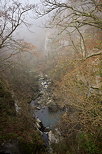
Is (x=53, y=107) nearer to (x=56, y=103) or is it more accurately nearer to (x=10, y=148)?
(x=56, y=103)

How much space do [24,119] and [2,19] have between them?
5206 mm

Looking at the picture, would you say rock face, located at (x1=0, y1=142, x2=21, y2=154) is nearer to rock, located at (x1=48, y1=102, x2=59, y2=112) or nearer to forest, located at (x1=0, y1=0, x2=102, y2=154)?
forest, located at (x1=0, y1=0, x2=102, y2=154)

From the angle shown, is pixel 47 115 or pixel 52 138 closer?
pixel 52 138

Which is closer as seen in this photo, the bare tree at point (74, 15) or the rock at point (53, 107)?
the bare tree at point (74, 15)

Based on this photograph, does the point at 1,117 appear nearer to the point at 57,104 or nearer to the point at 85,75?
the point at 85,75

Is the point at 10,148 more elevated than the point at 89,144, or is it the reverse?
the point at 89,144

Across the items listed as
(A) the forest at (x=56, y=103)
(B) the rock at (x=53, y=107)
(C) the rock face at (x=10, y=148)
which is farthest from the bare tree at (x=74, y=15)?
(B) the rock at (x=53, y=107)

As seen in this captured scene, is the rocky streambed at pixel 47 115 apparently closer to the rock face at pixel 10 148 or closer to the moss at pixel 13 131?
the moss at pixel 13 131

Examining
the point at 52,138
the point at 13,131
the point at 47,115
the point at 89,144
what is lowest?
the point at 47,115

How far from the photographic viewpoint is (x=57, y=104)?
38.2 feet

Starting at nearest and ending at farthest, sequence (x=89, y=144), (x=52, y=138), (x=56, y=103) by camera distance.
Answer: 1. (x=89, y=144)
2. (x=52, y=138)
3. (x=56, y=103)


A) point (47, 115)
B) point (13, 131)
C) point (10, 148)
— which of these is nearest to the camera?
point (13, 131)

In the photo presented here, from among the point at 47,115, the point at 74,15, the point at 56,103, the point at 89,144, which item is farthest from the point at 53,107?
the point at 74,15

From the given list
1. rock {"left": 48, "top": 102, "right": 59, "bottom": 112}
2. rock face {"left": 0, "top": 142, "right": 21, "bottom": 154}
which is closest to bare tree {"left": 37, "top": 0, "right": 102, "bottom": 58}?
rock face {"left": 0, "top": 142, "right": 21, "bottom": 154}
